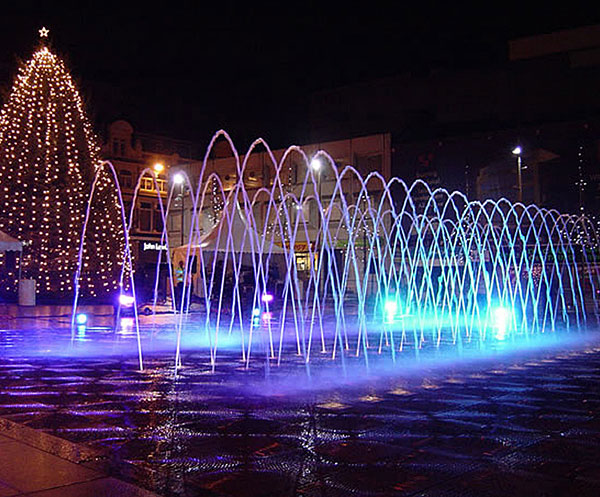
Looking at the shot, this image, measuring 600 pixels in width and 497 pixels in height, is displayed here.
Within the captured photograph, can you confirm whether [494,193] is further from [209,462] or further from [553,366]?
[209,462]

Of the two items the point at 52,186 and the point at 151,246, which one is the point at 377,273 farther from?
the point at 151,246

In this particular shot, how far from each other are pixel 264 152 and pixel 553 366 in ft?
131

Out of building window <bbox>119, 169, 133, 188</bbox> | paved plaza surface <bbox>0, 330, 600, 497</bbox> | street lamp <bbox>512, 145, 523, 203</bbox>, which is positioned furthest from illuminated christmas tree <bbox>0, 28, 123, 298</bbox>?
building window <bbox>119, 169, 133, 188</bbox>

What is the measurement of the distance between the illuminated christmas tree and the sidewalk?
817 inches

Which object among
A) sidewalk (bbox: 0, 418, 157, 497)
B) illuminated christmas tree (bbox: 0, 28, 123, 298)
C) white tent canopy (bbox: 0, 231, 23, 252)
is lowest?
sidewalk (bbox: 0, 418, 157, 497)

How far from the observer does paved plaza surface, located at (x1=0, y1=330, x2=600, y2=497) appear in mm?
4742

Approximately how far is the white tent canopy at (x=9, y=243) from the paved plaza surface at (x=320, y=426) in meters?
13.6

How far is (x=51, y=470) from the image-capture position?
15.8 feet

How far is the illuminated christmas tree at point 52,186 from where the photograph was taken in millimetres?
25297

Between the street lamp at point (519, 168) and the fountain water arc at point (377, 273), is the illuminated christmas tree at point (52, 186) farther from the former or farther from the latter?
the street lamp at point (519, 168)

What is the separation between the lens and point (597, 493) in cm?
446

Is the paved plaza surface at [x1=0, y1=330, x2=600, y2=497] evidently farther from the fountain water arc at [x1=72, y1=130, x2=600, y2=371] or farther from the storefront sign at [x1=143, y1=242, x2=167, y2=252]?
the storefront sign at [x1=143, y1=242, x2=167, y2=252]

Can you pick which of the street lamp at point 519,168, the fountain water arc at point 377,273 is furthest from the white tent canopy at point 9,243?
the street lamp at point 519,168

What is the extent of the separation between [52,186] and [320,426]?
21815mm
